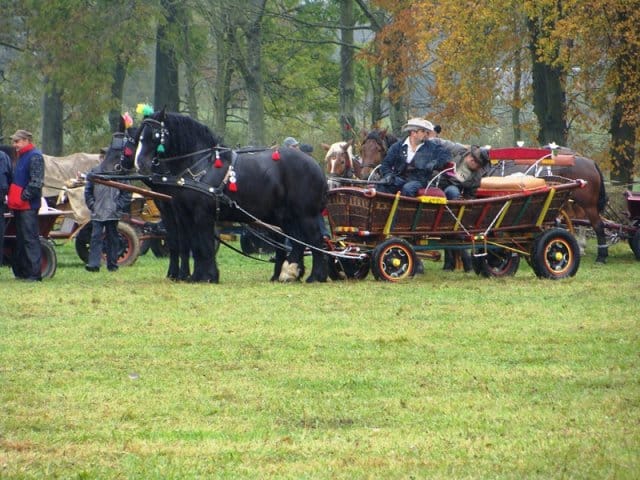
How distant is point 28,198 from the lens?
60.1 feet

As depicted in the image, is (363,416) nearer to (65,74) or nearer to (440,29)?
(440,29)

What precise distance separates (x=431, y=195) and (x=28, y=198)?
491 centimetres

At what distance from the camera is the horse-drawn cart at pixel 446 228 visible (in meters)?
17.4

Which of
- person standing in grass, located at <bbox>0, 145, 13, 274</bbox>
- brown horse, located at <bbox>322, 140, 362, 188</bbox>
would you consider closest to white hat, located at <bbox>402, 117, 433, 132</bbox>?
brown horse, located at <bbox>322, 140, 362, 188</bbox>

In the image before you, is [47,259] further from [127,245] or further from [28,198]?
[127,245]

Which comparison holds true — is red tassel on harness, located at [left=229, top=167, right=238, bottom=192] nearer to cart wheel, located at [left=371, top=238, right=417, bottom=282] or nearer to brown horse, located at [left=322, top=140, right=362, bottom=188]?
cart wheel, located at [left=371, top=238, right=417, bottom=282]

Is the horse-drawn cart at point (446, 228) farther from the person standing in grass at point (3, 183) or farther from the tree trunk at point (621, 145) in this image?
the tree trunk at point (621, 145)

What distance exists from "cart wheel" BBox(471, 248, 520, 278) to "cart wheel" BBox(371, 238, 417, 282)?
51.5 inches

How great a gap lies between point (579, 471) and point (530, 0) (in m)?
21.7

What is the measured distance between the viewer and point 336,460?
7.53m

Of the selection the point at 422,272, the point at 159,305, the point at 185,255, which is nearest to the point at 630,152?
the point at 422,272

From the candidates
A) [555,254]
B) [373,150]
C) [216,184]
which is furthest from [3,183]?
[555,254]

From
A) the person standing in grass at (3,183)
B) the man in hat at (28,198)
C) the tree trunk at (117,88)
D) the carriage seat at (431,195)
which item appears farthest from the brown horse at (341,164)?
the tree trunk at (117,88)

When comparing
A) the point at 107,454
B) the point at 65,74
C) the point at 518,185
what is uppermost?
the point at 65,74
